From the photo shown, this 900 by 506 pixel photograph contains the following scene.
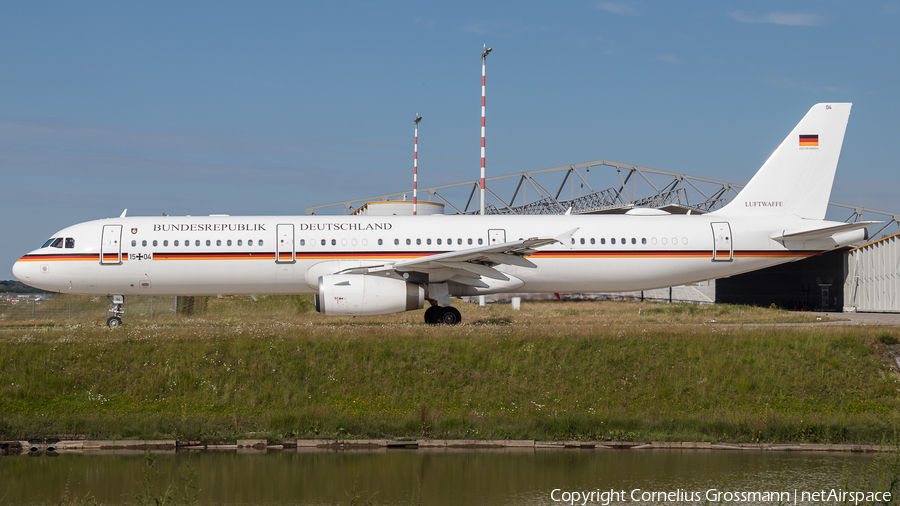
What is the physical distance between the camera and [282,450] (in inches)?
544

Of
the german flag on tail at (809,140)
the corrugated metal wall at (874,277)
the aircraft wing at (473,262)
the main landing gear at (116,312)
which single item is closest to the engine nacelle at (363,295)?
the aircraft wing at (473,262)

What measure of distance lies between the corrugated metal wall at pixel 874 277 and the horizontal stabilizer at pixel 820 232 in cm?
1564

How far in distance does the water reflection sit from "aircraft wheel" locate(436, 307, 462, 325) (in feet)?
32.9

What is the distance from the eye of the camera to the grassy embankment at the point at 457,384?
14758 millimetres

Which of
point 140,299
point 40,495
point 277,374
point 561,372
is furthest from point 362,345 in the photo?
point 140,299

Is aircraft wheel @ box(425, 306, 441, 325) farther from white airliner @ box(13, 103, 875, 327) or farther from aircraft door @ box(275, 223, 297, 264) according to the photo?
aircraft door @ box(275, 223, 297, 264)

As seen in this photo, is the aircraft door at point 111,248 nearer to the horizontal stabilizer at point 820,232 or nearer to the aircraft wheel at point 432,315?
the aircraft wheel at point 432,315

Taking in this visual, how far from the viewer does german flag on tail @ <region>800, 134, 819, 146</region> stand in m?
26.1

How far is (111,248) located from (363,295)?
28.5 feet

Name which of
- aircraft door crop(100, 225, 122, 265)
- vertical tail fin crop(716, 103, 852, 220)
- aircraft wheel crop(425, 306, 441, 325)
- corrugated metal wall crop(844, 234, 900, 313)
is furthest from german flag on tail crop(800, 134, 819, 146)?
aircraft door crop(100, 225, 122, 265)

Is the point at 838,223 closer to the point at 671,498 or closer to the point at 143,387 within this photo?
the point at 671,498

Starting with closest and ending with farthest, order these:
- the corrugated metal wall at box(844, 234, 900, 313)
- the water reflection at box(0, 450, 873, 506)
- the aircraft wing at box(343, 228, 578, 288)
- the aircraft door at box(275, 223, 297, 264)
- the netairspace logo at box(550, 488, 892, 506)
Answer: the netairspace logo at box(550, 488, 892, 506) → the water reflection at box(0, 450, 873, 506) → the aircraft wing at box(343, 228, 578, 288) → the aircraft door at box(275, 223, 297, 264) → the corrugated metal wall at box(844, 234, 900, 313)

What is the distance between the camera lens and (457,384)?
17.4m

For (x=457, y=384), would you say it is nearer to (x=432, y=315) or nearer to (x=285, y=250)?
(x=432, y=315)
